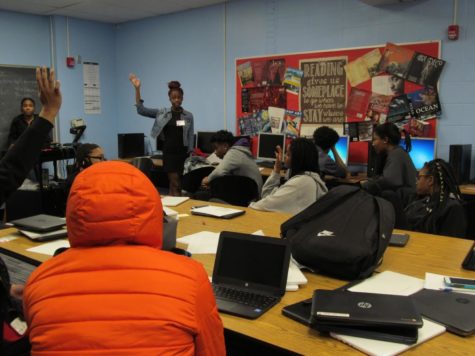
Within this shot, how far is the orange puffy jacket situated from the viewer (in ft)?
3.11

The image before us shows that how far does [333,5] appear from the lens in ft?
17.0

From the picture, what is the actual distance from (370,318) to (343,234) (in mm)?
482

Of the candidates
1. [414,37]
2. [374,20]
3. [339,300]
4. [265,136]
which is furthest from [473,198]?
[339,300]

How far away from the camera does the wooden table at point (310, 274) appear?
127cm

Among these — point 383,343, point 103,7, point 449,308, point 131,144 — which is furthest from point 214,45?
point 383,343

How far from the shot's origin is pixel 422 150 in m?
4.60

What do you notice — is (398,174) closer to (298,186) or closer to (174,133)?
(298,186)

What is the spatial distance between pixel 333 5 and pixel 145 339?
4.92m

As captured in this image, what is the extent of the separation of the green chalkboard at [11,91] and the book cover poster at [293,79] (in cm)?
343

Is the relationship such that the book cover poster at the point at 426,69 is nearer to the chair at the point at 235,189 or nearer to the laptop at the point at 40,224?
the chair at the point at 235,189

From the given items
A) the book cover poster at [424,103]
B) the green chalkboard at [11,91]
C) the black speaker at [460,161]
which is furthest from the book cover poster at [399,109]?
the green chalkboard at [11,91]

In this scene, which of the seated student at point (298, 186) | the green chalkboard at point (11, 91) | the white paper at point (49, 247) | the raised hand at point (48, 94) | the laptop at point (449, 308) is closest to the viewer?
the laptop at point (449, 308)

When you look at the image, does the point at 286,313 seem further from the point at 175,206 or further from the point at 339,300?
the point at 175,206

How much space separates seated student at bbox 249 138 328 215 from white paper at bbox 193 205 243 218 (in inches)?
7.1
